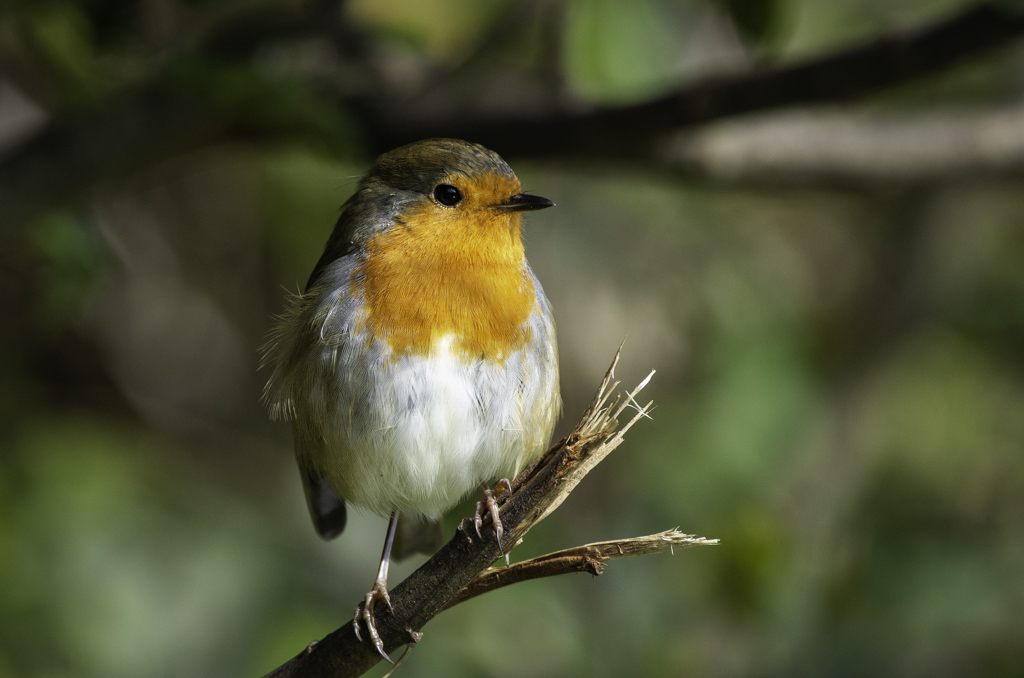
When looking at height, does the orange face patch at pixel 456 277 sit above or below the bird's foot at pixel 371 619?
above

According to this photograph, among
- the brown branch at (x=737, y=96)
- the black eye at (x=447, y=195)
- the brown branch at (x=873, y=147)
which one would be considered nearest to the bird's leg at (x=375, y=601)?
the black eye at (x=447, y=195)

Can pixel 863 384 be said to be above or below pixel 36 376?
below

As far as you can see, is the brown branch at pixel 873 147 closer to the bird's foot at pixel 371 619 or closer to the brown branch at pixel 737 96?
the brown branch at pixel 737 96

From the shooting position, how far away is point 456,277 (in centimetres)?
251

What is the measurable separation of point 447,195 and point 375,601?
1.03 m

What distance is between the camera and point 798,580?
3461 millimetres

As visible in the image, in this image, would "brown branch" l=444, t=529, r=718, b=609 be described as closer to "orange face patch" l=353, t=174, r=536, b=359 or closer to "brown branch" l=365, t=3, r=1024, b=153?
"orange face patch" l=353, t=174, r=536, b=359

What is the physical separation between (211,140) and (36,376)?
80.4 inches

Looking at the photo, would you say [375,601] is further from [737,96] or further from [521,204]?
[737,96]

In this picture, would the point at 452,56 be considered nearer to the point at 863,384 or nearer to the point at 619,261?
the point at 619,261

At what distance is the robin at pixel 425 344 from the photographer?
247 centimetres

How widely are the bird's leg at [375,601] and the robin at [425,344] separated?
12 millimetres

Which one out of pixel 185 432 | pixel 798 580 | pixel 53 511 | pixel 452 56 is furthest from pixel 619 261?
pixel 53 511

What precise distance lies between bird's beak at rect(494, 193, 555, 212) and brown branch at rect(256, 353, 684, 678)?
80 centimetres
